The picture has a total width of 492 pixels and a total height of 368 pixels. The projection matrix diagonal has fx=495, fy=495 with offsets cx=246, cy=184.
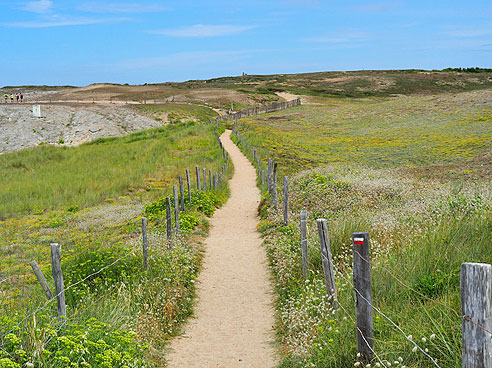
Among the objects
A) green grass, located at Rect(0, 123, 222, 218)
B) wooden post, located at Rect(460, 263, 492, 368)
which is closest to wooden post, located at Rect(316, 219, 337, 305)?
wooden post, located at Rect(460, 263, 492, 368)

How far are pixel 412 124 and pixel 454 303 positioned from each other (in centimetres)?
4667

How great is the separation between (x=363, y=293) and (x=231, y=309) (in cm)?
515

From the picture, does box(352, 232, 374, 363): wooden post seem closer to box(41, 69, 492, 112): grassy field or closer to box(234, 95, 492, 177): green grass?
box(234, 95, 492, 177): green grass

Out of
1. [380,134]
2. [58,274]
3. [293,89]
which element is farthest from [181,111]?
[58,274]

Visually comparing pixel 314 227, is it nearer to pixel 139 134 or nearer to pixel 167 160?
pixel 167 160

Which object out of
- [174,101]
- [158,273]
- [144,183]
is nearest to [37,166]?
[144,183]

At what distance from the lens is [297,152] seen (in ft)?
122

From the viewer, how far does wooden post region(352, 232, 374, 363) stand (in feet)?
16.6

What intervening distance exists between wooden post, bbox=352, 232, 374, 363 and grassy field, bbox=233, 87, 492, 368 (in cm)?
14

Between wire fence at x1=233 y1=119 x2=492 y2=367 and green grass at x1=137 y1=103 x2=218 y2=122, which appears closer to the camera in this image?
wire fence at x1=233 y1=119 x2=492 y2=367

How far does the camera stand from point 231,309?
983 centimetres

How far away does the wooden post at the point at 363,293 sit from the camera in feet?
16.6

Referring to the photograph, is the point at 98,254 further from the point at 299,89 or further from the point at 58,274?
the point at 299,89

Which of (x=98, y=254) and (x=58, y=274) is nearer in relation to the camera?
(x=58, y=274)
